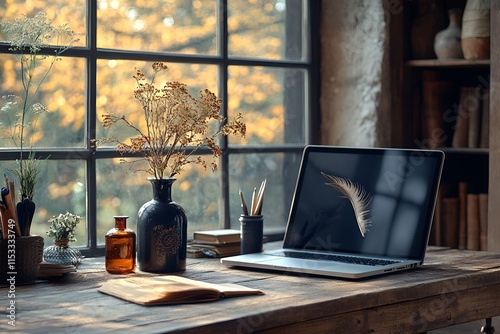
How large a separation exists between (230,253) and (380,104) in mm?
1094

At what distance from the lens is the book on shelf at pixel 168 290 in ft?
7.18

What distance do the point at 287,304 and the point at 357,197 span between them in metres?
0.83

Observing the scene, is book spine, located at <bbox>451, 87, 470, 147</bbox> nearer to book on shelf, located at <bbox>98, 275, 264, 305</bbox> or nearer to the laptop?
the laptop

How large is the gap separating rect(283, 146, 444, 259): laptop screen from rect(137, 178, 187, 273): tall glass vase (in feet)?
1.47

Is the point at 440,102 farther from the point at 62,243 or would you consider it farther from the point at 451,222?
the point at 62,243

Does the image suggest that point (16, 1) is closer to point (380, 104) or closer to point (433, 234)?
point (380, 104)

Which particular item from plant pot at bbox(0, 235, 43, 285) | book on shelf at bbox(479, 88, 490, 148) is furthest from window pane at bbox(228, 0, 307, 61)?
plant pot at bbox(0, 235, 43, 285)

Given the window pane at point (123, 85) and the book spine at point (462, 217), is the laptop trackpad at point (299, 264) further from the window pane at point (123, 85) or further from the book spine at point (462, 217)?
the book spine at point (462, 217)

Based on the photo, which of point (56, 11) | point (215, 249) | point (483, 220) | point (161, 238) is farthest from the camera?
point (483, 220)

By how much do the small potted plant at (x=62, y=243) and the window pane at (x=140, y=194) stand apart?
17.4 inches

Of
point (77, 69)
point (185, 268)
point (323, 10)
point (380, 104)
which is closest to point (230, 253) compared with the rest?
point (185, 268)

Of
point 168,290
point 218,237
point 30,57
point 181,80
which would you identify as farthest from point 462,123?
point 168,290

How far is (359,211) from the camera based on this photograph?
2875mm

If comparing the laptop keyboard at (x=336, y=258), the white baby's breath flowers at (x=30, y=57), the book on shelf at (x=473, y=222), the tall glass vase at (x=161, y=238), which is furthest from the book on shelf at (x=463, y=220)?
the white baby's breath flowers at (x=30, y=57)
